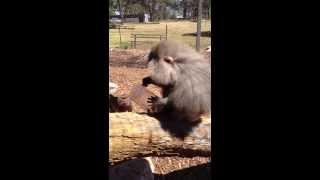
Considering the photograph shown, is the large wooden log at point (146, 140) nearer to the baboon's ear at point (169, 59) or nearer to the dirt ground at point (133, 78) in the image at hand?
the baboon's ear at point (169, 59)

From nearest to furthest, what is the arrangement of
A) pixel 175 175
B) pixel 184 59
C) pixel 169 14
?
pixel 184 59 < pixel 175 175 < pixel 169 14

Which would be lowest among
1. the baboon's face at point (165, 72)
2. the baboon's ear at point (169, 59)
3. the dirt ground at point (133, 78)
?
the dirt ground at point (133, 78)

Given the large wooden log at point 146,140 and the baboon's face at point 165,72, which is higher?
the baboon's face at point 165,72

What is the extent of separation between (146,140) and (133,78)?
936cm

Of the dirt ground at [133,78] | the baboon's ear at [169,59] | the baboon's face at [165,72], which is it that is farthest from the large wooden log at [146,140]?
the dirt ground at [133,78]

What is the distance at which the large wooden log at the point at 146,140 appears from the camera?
3527 mm

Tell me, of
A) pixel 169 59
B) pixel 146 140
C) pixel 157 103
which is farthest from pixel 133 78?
pixel 146 140

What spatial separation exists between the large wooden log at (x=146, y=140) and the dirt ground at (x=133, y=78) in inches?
77.5

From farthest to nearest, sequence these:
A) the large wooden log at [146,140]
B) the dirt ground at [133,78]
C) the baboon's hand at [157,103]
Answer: the dirt ground at [133,78] < the baboon's hand at [157,103] < the large wooden log at [146,140]
